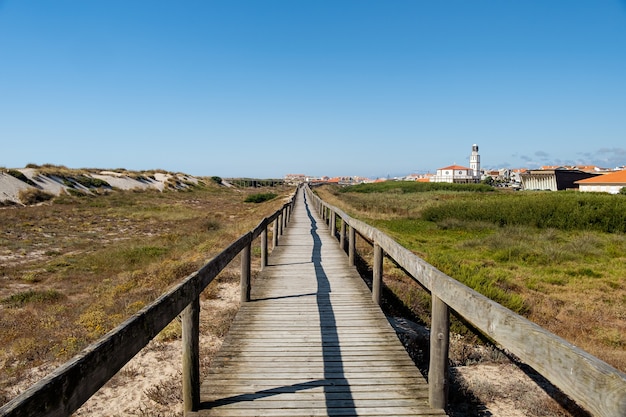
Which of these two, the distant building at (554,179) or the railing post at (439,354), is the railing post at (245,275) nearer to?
the railing post at (439,354)

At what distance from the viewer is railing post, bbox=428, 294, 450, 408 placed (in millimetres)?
3143

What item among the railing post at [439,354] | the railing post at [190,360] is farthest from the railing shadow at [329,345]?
the railing post at [190,360]

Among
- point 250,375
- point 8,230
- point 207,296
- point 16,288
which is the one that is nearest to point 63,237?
point 8,230

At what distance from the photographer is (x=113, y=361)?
6.53 feet

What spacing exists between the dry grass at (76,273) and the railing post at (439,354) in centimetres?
355

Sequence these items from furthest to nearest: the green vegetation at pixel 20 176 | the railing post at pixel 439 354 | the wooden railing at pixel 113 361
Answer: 1. the green vegetation at pixel 20 176
2. the railing post at pixel 439 354
3. the wooden railing at pixel 113 361

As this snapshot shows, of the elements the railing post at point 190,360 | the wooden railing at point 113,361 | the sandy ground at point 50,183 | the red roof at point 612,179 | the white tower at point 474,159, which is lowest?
the railing post at point 190,360

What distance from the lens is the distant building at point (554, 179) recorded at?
83438 mm

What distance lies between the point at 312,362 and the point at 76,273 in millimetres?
11345

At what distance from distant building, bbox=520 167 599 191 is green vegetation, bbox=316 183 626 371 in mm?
63759

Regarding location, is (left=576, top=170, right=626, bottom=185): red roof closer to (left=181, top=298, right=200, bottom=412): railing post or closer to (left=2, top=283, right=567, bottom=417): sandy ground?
(left=2, top=283, right=567, bottom=417): sandy ground

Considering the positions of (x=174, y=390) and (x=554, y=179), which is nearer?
(x=174, y=390)

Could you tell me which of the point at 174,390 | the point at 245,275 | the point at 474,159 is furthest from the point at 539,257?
the point at 474,159

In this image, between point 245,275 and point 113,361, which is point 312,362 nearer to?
point 245,275
